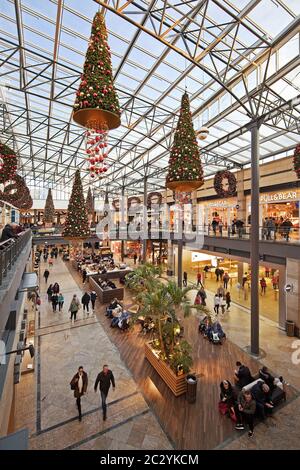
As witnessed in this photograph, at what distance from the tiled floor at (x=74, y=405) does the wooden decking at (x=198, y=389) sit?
318mm

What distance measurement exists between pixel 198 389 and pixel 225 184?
1068cm

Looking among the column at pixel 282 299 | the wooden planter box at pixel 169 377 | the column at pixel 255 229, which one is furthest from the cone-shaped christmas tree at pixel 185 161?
the column at pixel 282 299

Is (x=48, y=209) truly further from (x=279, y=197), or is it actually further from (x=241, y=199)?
(x=279, y=197)

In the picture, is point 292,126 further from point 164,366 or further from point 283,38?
point 164,366

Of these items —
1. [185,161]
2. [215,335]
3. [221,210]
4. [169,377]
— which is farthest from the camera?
[221,210]

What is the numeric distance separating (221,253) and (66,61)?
14.0m

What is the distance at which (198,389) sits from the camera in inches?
282

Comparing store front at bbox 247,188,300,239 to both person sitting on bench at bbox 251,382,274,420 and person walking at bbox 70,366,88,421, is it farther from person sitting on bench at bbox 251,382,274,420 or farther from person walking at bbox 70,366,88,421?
person walking at bbox 70,366,88,421

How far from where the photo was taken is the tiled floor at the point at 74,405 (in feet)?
17.5

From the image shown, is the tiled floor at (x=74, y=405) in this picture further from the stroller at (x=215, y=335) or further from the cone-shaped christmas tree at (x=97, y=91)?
the cone-shaped christmas tree at (x=97, y=91)

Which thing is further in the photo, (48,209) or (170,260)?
(170,260)

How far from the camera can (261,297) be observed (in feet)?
55.2

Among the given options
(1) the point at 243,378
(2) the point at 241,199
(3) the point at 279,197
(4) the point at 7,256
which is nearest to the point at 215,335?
(1) the point at 243,378

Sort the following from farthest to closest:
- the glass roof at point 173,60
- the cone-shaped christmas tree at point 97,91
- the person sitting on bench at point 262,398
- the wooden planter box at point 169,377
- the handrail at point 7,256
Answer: the glass roof at point 173,60, the wooden planter box at point 169,377, the person sitting on bench at point 262,398, the handrail at point 7,256, the cone-shaped christmas tree at point 97,91
